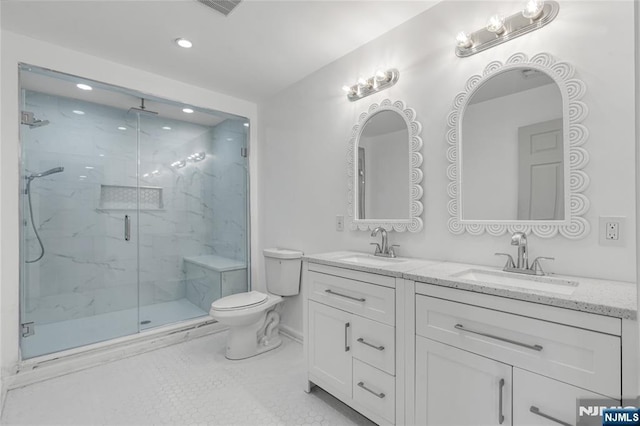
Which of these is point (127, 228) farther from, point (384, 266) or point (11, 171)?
point (384, 266)

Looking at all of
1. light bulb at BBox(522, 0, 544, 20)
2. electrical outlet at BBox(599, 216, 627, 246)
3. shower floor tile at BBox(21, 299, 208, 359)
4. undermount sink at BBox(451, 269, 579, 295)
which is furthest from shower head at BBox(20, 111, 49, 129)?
electrical outlet at BBox(599, 216, 627, 246)

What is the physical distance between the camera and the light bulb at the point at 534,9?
4.47 feet

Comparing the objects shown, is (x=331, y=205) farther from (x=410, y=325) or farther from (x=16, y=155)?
(x=16, y=155)

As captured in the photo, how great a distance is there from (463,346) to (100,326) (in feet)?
10.2

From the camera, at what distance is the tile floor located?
1.67 metres

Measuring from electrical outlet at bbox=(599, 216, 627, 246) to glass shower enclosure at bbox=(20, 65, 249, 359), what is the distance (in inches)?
113

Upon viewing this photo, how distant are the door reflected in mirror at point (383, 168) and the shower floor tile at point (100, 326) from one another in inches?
87.3

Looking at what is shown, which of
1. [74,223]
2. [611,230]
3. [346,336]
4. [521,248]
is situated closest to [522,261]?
[521,248]

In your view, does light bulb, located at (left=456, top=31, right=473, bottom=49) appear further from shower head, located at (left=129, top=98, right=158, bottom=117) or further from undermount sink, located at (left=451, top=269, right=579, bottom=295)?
shower head, located at (left=129, top=98, right=158, bottom=117)

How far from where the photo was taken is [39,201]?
2521 millimetres

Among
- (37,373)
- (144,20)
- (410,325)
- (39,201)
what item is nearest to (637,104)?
(410,325)

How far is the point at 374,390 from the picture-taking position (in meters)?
1.51

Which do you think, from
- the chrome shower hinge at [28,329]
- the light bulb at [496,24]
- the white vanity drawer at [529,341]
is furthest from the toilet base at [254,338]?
the light bulb at [496,24]

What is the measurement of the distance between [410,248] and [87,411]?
2181mm
